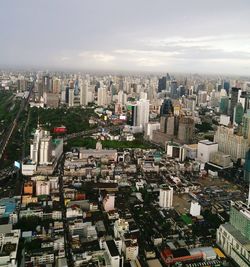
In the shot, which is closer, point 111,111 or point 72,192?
point 72,192

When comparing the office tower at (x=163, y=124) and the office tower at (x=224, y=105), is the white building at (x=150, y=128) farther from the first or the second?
the office tower at (x=224, y=105)

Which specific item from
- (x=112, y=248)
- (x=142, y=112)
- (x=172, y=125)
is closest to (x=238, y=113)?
(x=142, y=112)

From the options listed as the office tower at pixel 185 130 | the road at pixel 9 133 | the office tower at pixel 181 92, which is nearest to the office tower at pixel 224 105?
the office tower at pixel 181 92

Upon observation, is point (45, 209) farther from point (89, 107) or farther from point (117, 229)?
point (89, 107)

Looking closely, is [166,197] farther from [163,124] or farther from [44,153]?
[163,124]

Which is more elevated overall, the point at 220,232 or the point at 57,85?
the point at 57,85

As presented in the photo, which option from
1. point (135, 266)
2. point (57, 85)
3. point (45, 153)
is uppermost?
point (57, 85)

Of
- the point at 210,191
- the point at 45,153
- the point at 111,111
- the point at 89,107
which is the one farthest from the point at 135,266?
the point at 89,107
